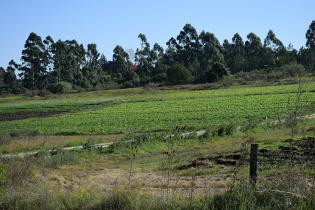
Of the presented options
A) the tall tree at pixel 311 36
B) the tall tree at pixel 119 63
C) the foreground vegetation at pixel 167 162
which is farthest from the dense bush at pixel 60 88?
the tall tree at pixel 311 36

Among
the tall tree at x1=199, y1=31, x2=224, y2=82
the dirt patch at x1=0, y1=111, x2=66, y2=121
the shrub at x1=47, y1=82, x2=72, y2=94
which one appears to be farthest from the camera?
the tall tree at x1=199, y1=31, x2=224, y2=82

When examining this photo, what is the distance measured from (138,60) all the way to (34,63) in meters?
31.3

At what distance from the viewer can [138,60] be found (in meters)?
145

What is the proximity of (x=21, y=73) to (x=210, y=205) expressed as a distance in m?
130

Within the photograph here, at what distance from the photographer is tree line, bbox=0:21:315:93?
12106cm

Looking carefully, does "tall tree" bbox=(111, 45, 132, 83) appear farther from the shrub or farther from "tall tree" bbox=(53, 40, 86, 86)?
the shrub

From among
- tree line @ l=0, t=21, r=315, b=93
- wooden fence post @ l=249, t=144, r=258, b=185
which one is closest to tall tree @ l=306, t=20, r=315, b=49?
tree line @ l=0, t=21, r=315, b=93

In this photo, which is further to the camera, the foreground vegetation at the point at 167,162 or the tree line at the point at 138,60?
the tree line at the point at 138,60

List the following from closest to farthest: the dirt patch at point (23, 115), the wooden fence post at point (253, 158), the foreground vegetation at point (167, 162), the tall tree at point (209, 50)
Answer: the foreground vegetation at point (167, 162) → the wooden fence post at point (253, 158) → the dirt patch at point (23, 115) → the tall tree at point (209, 50)

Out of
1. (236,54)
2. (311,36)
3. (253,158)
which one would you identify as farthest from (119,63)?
(253,158)

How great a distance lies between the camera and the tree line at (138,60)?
397ft

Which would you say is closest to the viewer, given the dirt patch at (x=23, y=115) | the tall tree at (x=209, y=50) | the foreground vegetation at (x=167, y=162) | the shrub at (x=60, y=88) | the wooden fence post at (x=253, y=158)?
the foreground vegetation at (x=167, y=162)

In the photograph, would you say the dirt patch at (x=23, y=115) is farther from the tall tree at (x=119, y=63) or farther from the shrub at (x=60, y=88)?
the tall tree at (x=119, y=63)

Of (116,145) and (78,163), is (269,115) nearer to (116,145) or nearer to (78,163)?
(116,145)
